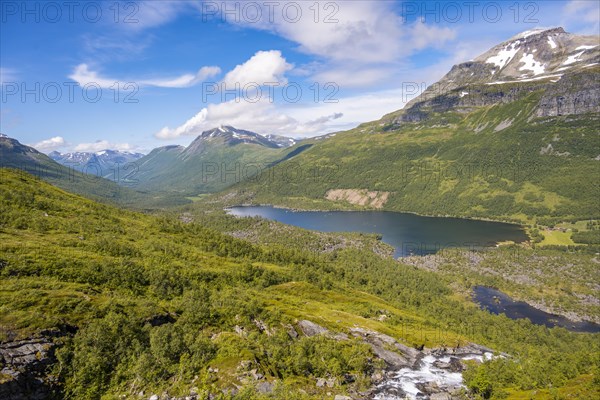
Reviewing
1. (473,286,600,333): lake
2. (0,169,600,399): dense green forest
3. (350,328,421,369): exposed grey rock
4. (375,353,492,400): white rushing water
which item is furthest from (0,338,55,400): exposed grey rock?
(473,286,600,333): lake

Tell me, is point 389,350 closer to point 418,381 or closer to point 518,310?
point 418,381

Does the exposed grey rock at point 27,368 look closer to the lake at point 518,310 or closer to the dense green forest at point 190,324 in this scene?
the dense green forest at point 190,324

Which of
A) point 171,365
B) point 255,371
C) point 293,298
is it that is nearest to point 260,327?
point 255,371

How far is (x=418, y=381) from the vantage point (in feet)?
173

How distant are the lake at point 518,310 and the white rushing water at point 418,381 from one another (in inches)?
3416

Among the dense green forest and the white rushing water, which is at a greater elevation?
the dense green forest

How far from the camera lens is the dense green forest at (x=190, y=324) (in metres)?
39.1

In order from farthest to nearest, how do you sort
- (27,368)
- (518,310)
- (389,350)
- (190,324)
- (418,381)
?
1. (518,310)
2. (389,350)
3. (418,381)
4. (190,324)
5. (27,368)

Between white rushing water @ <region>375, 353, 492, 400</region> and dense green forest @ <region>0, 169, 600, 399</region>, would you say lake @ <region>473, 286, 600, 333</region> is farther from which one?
white rushing water @ <region>375, 353, 492, 400</region>

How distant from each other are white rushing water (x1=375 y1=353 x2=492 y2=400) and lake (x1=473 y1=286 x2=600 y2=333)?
8677 cm

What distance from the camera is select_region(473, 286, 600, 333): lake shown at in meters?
120

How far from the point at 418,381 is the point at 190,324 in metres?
37.8

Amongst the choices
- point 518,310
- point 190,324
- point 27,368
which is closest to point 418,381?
point 190,324

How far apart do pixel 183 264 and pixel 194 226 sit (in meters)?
70.4
